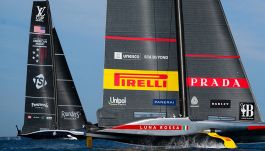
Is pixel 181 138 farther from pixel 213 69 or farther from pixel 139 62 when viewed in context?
pixel 139 62

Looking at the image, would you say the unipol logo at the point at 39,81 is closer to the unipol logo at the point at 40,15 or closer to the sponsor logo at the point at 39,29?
the sponsor logo at the point at 39,29

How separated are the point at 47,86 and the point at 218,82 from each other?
20.2 m

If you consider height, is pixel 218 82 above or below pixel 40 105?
above

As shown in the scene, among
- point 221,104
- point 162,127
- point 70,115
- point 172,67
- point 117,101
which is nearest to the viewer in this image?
point 162,127

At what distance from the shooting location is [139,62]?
77.2 ft

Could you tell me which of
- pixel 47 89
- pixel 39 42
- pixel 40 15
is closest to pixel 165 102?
pixel 47 89

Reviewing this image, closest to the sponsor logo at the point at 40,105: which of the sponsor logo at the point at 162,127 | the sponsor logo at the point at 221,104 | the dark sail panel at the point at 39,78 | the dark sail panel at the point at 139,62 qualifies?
the dark sail panel at the point at 39,78

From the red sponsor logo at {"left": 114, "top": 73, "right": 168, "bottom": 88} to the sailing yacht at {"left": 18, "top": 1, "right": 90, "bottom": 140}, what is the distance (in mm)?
18282

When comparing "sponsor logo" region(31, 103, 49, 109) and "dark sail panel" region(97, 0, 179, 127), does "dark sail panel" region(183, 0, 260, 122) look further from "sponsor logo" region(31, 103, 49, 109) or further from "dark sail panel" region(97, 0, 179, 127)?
"sponsor logo" region(31, 103, 49, 109)

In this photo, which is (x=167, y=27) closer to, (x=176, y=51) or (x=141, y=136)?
(x=176, y=51)

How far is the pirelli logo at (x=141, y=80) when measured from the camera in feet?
76.4

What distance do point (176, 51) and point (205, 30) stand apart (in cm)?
136

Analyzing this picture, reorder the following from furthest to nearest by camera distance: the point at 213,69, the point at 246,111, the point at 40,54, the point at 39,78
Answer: the point at 40,54 → the point at 39,78 → the point at 213,69 → the point at 246,111

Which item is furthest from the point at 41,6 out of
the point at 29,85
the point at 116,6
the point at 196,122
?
the point at 196,122
